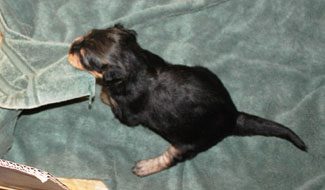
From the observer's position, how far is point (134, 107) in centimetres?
282

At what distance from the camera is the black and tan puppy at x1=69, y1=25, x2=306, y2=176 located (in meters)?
2.63

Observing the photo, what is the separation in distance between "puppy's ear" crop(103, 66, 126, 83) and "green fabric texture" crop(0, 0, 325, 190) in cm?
41

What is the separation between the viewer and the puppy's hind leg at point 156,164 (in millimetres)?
2977

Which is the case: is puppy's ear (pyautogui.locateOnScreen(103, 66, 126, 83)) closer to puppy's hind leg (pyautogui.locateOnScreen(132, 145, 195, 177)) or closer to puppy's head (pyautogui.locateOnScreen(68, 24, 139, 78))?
puppy's head (pyautogui.locateOnScreen(68, 24, 139, 78))

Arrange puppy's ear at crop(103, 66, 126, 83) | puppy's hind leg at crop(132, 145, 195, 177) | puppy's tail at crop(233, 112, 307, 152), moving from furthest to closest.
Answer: puppy's hind leg at crop(132, 145, 195, 177) < puppy's tail at crop(233, 112, 307, 152) < puppy's ear at crop(103, 66, 126, 83)

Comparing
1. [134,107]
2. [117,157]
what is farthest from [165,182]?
[134,107]

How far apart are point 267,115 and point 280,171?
349 mm

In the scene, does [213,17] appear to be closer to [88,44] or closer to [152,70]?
[152,70]

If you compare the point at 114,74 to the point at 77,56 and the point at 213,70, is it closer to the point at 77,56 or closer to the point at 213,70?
the point at 77,56

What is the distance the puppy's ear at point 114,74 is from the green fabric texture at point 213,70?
16.1 inches

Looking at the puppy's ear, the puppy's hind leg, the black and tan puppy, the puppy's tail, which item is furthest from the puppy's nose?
the puppy's tail

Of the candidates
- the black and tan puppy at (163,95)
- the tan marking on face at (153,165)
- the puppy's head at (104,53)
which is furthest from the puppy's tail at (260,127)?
the puppy's head at (104,53)

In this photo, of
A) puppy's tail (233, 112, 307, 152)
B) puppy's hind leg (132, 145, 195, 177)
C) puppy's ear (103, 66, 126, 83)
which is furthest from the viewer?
puppy's hind leg (132, 145, 195, 177)

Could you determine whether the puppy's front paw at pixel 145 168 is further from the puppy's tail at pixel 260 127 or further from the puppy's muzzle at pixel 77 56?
the puppy's muzzle at pixel 77 56
